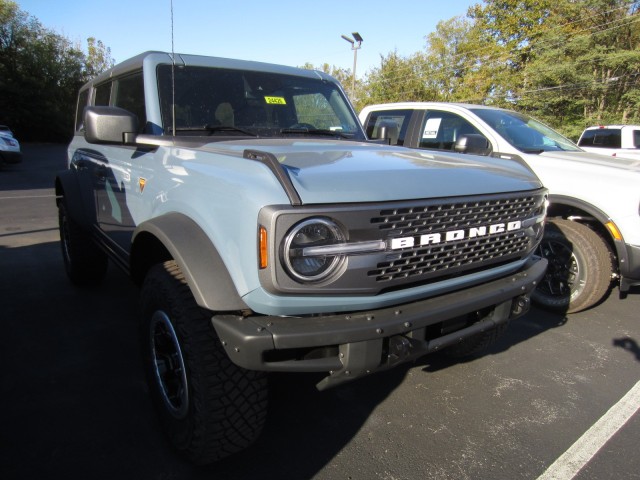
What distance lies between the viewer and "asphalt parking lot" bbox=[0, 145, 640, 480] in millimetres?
2164

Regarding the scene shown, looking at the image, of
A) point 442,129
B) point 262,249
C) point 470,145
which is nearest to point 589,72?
point 442,129

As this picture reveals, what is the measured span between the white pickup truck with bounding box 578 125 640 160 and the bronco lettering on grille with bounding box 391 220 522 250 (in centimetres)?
989

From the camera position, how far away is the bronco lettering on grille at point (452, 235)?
72.6 inches

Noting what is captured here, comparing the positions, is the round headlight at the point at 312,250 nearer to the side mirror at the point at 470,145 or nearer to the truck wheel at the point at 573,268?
the side mirror at the point at 470,145

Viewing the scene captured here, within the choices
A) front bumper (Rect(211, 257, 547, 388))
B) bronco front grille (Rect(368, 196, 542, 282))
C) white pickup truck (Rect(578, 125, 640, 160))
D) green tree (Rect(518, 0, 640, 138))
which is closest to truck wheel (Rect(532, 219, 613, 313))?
bronco front grille (Rect(368, 196, 542, 282))

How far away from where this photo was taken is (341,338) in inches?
66.6

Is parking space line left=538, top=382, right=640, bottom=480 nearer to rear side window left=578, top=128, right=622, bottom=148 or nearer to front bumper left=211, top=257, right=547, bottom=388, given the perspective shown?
front bumper left=211, top=257, right=547, bottom=388

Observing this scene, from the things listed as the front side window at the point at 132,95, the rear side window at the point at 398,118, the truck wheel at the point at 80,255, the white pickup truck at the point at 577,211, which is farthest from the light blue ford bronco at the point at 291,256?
the rear side window at the point at 398,118

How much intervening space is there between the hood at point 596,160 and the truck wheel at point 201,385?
3622 millimetres

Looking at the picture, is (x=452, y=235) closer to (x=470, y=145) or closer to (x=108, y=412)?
(x=470, y=145)

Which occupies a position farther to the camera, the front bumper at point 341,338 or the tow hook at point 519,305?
the tow hook at point 519,305

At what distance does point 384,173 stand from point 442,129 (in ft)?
12.0

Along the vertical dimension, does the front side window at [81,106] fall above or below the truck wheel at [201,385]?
above

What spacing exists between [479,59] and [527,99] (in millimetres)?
8319
